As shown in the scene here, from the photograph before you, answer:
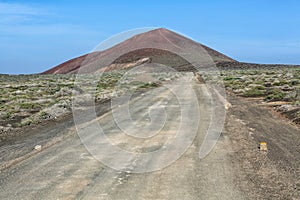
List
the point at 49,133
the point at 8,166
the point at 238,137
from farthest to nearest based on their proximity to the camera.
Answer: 1. the point at 49,133
2. the point at 238,137
3. the point at 8,166

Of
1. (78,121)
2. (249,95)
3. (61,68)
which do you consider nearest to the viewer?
(78,121)

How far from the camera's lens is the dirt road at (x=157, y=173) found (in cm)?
707

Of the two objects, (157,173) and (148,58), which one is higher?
(148,58)

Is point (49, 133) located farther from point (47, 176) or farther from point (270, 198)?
point (270, 198)

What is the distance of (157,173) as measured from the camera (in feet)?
27.1

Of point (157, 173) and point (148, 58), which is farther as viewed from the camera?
point (148, 58)

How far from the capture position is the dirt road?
23.2ft

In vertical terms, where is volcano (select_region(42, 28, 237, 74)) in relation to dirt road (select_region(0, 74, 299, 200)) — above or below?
above

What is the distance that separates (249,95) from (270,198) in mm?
23962

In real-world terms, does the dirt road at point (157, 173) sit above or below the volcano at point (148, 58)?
below

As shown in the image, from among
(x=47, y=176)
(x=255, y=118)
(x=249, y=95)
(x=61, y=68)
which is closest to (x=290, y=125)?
(x=255, y=118)

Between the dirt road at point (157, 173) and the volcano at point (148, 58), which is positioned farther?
the volcano at point (148, 58)

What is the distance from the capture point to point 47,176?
8.20m

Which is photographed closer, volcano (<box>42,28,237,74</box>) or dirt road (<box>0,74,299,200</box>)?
dirt road (<box>0,74,299,200</box>)
